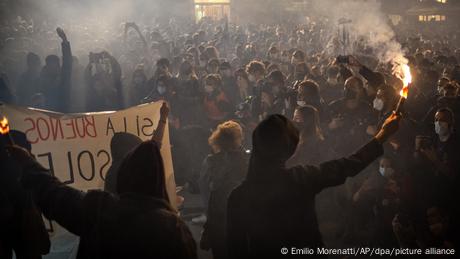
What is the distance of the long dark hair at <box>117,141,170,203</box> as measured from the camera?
3.07 meters

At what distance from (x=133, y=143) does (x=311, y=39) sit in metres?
17.7

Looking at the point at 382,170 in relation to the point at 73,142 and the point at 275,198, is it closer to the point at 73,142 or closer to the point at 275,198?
the point at 275,198

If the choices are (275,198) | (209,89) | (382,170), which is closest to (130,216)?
(275,198)

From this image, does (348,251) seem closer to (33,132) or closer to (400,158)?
(400,158)

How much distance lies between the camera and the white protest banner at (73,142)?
5660 millimetres

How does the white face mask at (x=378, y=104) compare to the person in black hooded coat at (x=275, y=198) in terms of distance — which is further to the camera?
the white face mask at (x=378, y=104)

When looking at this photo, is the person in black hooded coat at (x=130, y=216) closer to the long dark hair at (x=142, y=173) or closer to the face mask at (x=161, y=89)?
the long dark hair at (x=142, y=173)

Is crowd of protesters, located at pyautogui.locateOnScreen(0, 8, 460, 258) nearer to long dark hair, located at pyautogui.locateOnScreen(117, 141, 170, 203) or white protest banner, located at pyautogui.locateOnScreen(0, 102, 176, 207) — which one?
long dark hair, located at pyautogui.locateOnScreen(117, 141, 170, 203)

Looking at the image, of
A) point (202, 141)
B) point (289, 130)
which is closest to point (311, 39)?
point (202, 141)

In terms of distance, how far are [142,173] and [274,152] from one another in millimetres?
873

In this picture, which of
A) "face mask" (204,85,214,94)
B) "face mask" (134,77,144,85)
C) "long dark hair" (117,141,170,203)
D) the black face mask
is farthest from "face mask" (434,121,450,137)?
"face mask" (134,77,144,85)

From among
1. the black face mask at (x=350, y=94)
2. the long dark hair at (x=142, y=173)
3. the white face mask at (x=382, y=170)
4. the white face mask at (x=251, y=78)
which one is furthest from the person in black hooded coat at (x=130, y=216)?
the white face mask at (x=251, y=78)

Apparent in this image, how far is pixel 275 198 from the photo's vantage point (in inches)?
137

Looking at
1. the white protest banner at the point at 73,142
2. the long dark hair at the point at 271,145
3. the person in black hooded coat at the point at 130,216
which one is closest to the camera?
the person in black hooded coat at the point at 130,216
